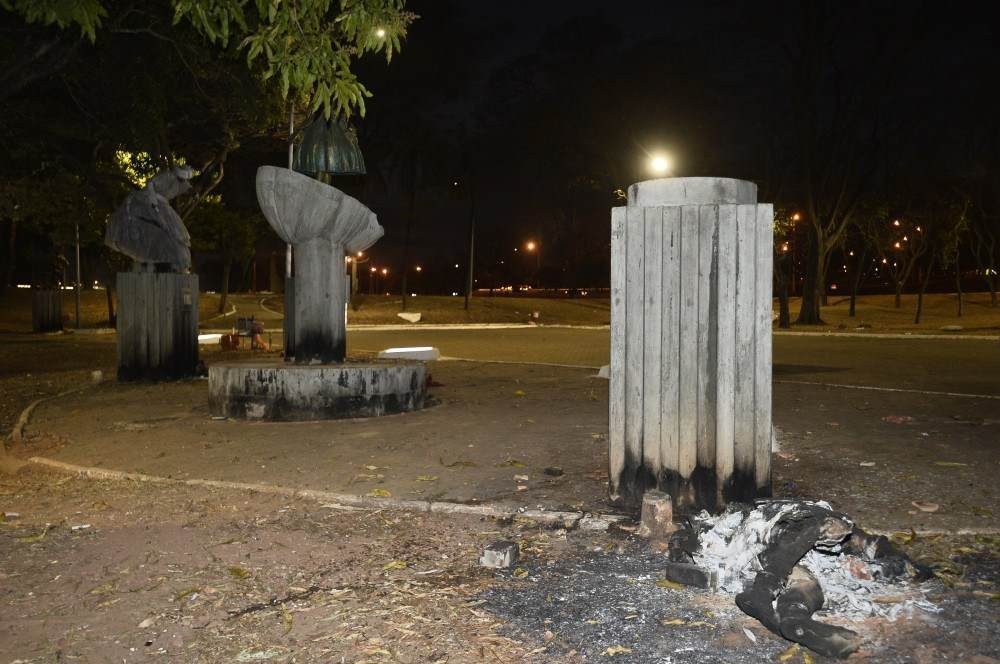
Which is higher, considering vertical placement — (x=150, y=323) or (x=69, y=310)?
(x=150, y=323)

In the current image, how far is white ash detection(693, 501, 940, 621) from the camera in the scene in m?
3.62

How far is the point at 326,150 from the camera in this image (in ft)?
36.9

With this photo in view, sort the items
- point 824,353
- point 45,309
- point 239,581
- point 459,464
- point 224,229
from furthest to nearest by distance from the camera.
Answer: point 224,229 < point 45,309 < point 824,353 < point 459,464 < point 239,581

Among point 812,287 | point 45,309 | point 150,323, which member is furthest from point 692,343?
point 812,287

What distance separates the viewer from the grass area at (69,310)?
3403cm

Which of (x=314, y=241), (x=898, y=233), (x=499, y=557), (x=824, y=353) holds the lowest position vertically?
(x=824, y=353)

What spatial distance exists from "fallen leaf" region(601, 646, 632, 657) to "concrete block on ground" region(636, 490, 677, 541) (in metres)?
1.38

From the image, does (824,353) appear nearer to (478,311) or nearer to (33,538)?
(33,538)

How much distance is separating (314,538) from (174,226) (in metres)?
9.12

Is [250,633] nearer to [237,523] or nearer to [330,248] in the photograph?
[237,523]

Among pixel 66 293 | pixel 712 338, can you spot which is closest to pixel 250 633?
pixel 712 338

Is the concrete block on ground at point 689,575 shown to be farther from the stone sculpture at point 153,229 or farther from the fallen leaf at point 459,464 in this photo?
the stone sculpture at point 153,229

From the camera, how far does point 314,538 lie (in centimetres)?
469

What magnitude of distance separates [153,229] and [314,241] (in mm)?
3957
